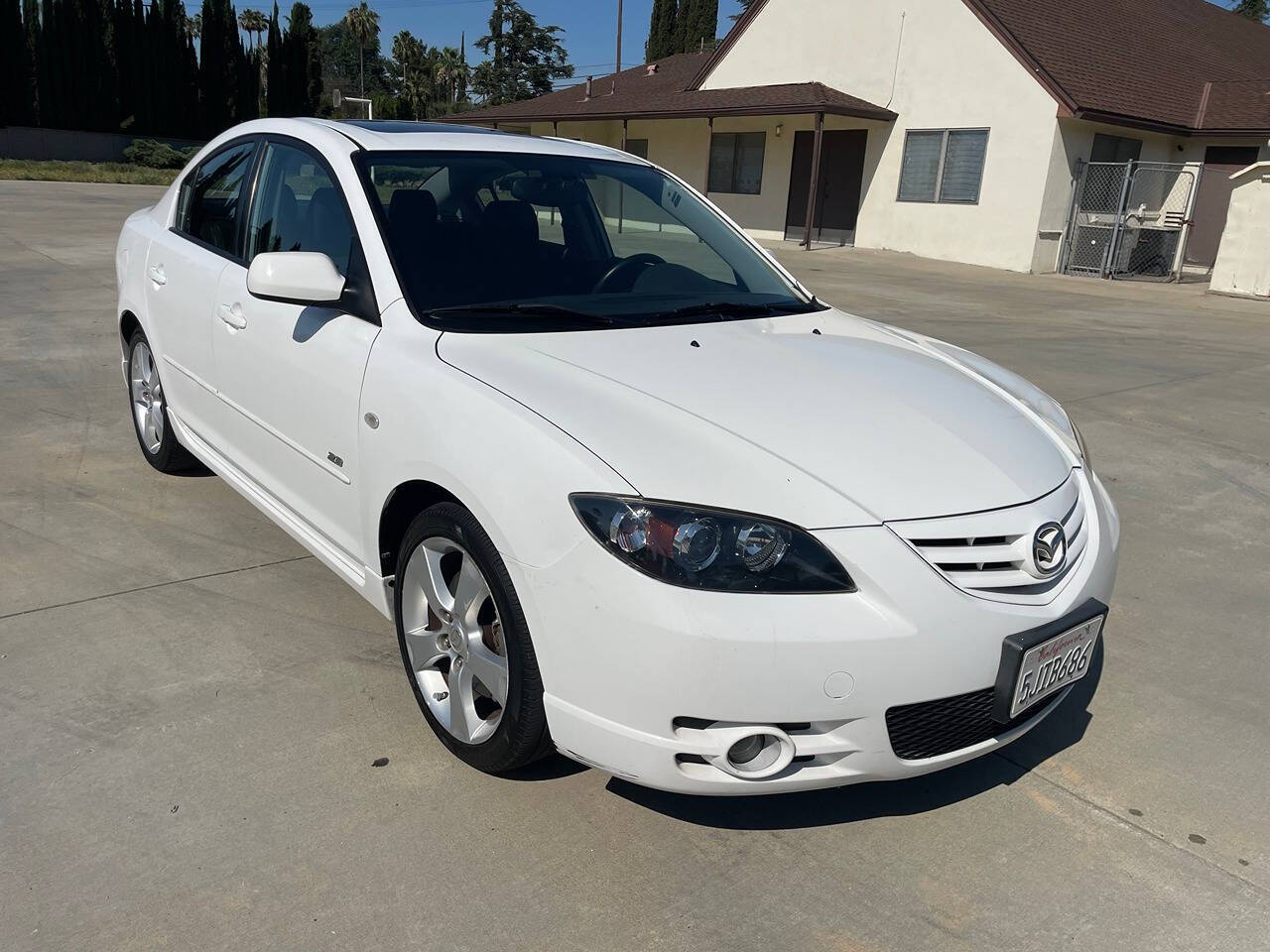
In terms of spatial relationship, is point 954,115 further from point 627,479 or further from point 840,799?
point 627,479

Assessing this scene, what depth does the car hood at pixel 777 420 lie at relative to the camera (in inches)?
85.4

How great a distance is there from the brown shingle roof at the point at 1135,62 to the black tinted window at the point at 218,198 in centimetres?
1782

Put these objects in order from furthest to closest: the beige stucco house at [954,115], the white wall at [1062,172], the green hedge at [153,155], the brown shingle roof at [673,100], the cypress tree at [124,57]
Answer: the cypress tree at [124,57] → the green hedge at [153,155] → the brown shingle roof at [673,100] → the beige stucco house at [954,115] → the white wall at [1062,172]

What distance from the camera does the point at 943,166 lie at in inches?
808

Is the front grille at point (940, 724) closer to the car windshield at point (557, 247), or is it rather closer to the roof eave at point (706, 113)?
the car windshield at point (557, 247)

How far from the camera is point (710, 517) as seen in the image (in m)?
2.09

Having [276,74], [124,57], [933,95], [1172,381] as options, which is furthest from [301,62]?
[1172,381]

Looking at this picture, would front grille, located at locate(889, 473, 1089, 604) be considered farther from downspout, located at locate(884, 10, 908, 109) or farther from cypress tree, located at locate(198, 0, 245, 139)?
cypress tree, located at locate(198, 0, 245, 139)

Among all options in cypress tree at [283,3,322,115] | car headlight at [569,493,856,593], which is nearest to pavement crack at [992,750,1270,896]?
car headlight at [569,493,856,593]

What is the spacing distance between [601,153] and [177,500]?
2.49 meters

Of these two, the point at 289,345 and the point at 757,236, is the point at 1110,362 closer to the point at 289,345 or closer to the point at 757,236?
the point at 289,345

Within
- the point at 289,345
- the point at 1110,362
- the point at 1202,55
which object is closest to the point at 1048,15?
the point at 1202,55

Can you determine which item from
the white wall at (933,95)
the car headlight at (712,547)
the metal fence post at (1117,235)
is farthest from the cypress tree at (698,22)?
the car headlight at (712,547)

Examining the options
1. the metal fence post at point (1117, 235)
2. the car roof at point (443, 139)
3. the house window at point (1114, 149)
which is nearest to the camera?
the car roof at point (443, 139)
